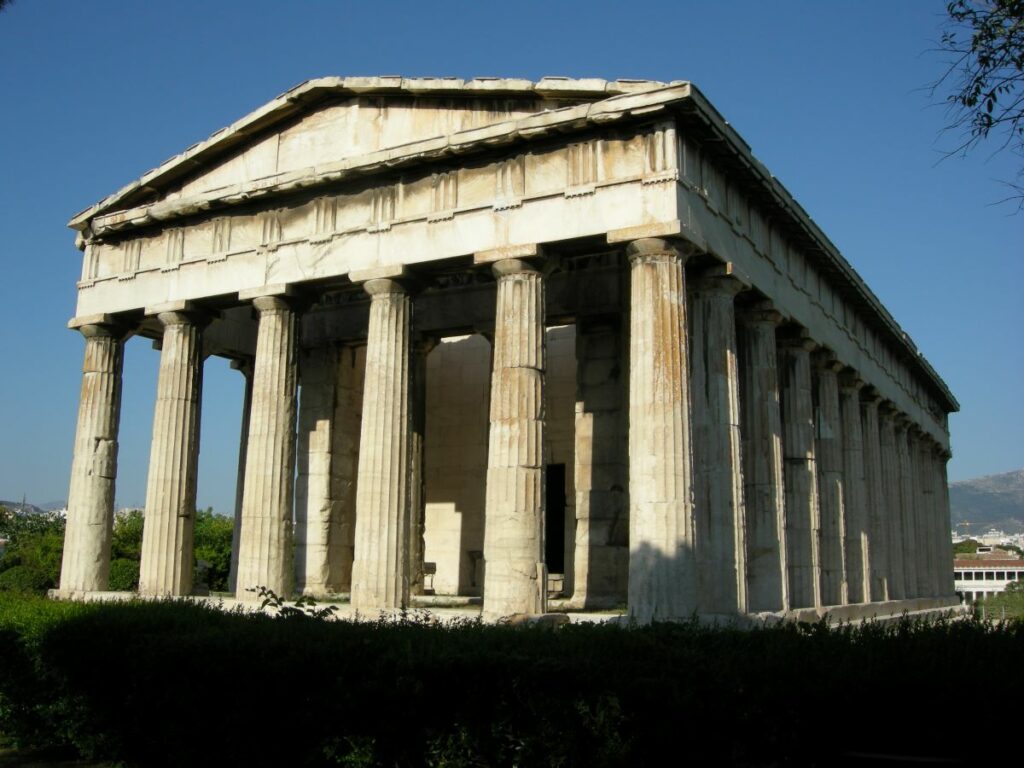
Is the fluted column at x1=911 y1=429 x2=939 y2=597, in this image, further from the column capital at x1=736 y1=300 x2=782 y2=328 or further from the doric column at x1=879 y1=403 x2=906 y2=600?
the column capital at x1=736 y1=300 x2=782 y2=328

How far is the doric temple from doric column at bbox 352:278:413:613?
50 mm

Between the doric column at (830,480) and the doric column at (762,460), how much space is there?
496 centimetres

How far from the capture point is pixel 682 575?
52.9 feet

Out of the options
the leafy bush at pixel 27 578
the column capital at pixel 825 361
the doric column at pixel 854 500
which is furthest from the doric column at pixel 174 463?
the doric column at pixel 854 500

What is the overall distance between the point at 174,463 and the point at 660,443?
11.2m

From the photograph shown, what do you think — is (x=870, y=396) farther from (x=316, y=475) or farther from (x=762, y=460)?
(x=316, y=475)

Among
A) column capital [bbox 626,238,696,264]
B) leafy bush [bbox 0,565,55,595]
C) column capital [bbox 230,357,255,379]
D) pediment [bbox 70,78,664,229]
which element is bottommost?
leafy bush [bbox 0,565,55,595]

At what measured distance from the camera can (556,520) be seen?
2523cm

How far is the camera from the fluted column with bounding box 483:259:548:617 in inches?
676

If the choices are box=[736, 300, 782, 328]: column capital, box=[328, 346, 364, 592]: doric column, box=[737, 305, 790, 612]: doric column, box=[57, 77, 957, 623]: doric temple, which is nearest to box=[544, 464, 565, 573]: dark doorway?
box=[57, 77, 957, 623]: doric temple

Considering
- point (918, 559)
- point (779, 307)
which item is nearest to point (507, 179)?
point (779, 307)

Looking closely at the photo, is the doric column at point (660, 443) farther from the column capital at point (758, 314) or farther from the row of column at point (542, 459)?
the column capital at point (758, 314)

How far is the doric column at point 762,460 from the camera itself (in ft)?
67.8

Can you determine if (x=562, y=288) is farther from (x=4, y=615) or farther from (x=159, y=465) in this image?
(x=4, y=615)
